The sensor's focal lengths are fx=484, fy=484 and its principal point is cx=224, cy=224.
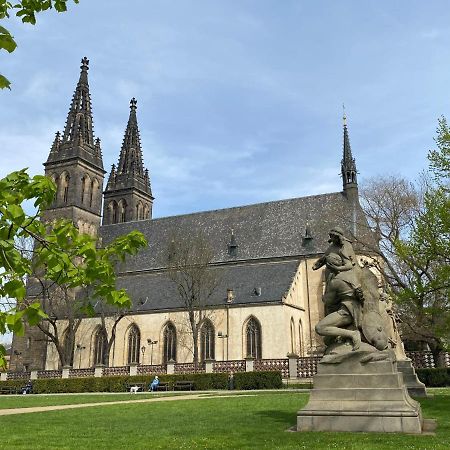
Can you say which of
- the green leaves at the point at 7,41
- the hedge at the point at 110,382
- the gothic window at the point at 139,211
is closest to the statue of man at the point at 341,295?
the green leaves at the point at 7,41

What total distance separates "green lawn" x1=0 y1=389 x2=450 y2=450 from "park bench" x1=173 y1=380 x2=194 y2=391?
17.7 meters

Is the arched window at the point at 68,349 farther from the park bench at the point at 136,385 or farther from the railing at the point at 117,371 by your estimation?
the park bench at the point at 136,385

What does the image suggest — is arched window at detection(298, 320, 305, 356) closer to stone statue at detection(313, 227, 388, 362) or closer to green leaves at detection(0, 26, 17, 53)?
stone statue at detection(313, 227, 388, 362)

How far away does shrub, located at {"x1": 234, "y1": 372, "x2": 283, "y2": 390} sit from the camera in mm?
28359

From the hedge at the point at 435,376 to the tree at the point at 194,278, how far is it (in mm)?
19704

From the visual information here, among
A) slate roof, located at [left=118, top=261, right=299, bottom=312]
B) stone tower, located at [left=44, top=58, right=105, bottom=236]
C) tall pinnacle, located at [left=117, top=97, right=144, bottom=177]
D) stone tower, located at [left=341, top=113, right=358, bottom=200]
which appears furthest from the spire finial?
stone tower, located at [left=341, top=113, right=358, bottom=200]

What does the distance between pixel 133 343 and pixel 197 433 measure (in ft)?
132

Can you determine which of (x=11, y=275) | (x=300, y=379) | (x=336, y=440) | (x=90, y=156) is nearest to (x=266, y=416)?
(x=336, y=440)

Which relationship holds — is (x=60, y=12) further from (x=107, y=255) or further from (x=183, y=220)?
(x=183, y=220)

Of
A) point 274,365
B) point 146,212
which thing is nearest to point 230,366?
point 274,365

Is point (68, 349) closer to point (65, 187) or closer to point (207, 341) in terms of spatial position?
point (207, 341)

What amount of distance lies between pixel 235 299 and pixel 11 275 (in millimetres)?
40790

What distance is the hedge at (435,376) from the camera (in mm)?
25094

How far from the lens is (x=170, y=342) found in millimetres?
45438
